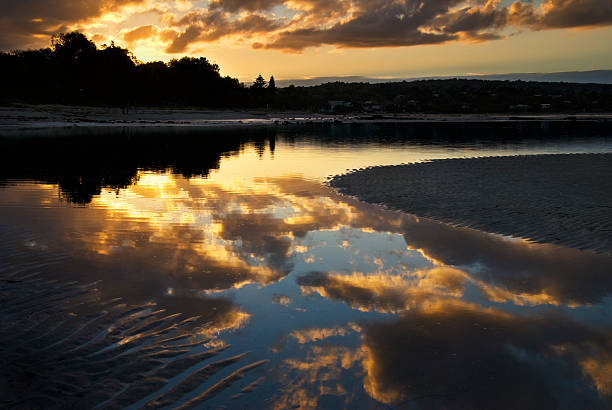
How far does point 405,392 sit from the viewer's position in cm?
494

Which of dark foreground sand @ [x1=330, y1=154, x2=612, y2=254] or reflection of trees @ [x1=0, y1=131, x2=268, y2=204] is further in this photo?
reflection of trees @ [x1=0, y1=131, x2=268, y2=204]

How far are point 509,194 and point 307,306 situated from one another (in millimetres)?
11434

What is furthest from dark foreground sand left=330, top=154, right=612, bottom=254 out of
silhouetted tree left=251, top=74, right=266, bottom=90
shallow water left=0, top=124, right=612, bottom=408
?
silhouetted tree left=251, top=74, right=266, bottom=90

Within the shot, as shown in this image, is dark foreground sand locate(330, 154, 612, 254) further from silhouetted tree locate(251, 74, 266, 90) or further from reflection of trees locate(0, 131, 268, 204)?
silhouetted tree locate(251, 74, 266, 90)

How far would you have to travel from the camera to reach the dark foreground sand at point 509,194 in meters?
11.7

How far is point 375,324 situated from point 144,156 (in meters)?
25.8

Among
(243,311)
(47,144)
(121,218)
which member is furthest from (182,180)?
(47,144)

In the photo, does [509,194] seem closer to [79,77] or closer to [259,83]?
[79,77]

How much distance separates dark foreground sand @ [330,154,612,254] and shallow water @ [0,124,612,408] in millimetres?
1024

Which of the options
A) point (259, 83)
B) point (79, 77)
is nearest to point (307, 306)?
point (79, 77)

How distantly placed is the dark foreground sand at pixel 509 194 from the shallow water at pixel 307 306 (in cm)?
102

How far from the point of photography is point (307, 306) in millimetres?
7094

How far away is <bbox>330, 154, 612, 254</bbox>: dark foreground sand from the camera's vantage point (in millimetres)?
11742

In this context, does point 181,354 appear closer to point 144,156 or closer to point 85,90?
point 144,156
